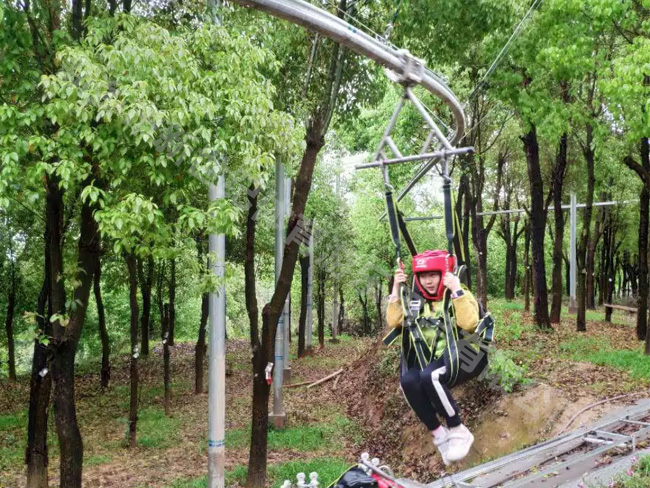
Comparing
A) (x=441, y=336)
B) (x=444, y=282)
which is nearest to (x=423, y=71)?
(x=444, y=282)

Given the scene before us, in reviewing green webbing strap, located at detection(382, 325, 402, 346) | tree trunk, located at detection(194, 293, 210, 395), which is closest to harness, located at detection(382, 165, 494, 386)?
green webbing strap, located at detection(382, 325, 402, 346)

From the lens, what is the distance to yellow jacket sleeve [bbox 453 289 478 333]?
4.63 metres

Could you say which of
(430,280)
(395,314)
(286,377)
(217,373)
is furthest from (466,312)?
(286,377)

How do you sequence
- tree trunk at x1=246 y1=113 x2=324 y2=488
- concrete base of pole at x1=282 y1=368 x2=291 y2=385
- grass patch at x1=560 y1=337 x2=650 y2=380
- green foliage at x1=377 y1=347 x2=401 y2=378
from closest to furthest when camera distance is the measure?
tree trunk at x1=246 y1=113 x2=324 y2=488 < grass patch at x1=560 y1=337 x2=650 y2=380 < green foliage at x1=377 y1=347 x2=401 y2=378 < concrete base of pole at x1=282 y1=368 x2=291 y2=385

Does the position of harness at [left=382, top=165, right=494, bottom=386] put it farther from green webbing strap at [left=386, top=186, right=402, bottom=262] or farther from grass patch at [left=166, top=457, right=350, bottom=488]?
grass patch at [left=166, top=457, right=350, bottom=488]

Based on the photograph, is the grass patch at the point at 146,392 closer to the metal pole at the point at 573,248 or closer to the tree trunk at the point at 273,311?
the tree trunk at the point at 273,311

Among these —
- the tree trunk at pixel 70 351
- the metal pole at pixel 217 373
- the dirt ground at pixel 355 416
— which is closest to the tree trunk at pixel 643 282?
the dirt ground at pixel 355 416

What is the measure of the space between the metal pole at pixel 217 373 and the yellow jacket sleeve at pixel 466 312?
15.0 feet

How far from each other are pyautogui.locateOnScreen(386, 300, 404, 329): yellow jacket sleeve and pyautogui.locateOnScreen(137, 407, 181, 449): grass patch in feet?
35.0

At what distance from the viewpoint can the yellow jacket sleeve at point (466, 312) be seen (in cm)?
463

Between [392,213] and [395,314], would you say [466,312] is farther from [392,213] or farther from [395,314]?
[392,213]

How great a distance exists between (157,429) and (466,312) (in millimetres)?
12637

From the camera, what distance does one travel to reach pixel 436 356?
15.5ft

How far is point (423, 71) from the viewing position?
504cm
